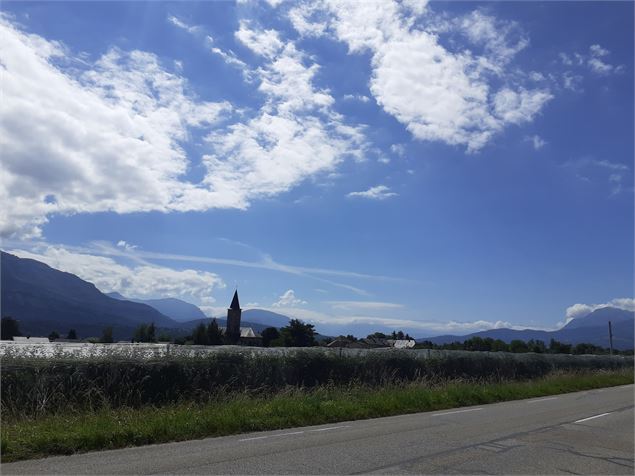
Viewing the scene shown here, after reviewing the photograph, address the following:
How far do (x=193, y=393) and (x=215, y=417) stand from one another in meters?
2.91

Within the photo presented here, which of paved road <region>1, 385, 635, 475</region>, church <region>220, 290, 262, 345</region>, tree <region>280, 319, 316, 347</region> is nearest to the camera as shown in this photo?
paved road <region>1, 385, 635, 475</region>

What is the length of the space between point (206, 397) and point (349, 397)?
13.9ft

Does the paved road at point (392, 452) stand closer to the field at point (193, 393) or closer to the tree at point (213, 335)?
the field at point (193, 393)

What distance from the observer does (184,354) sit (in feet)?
47.1

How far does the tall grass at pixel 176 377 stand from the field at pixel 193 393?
23mm

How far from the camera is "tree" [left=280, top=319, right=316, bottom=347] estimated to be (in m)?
103

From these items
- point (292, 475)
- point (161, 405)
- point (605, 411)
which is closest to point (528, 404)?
point (605, 411)

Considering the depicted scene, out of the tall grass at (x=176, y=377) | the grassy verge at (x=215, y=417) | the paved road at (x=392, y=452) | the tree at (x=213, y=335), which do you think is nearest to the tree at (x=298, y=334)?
the tree at (x=213, y=335)

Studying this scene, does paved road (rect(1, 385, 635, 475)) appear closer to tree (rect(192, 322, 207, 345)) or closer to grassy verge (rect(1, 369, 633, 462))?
grassy verge (rect(1, 369, 633, 462))

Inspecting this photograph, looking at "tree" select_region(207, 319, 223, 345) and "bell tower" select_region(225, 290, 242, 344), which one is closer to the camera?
"tree" select_region(207, 319, 223, 345)

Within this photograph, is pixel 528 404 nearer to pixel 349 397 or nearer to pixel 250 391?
pixel 349 397

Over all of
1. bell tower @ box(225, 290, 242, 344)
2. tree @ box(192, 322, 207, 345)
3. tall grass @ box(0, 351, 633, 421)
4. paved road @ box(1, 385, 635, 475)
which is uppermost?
bell tower @ box(225, 290, 242, 344)

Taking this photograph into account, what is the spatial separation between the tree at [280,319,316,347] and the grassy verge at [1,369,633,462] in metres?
85.6

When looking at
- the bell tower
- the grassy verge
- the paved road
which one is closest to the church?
the bell tower
